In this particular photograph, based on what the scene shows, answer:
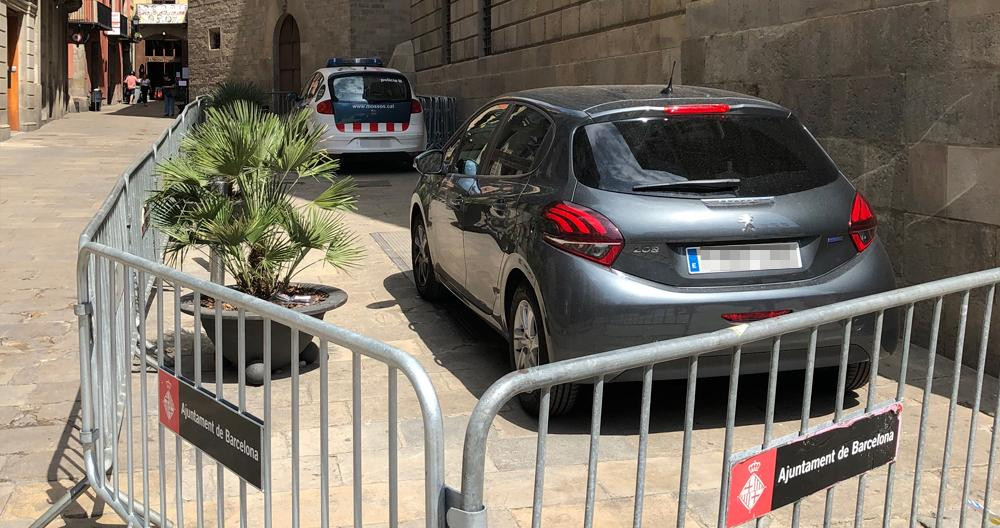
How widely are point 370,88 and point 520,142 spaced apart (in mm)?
11163

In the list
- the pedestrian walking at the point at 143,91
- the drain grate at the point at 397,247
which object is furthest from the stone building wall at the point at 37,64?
the pedestrian walking at the point at 143,91

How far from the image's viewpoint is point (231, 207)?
5762 millimetres

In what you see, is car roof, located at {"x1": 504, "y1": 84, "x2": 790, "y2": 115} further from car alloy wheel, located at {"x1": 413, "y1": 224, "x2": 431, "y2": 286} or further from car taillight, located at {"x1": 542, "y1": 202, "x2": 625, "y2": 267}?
car alloy wheel, located at {"x1": 413, "y1": 224, "x2": 431, "y2": 286}

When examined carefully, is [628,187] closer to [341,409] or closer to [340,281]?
[341,409]

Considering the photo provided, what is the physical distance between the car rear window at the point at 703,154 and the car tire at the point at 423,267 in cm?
239

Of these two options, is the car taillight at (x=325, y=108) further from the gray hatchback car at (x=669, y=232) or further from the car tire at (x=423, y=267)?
the gray hatchback car at (x=669, y=232)

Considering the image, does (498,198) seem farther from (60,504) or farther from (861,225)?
(60,504)

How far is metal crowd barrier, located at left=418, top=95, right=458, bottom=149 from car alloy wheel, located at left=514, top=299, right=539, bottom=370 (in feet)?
50.1

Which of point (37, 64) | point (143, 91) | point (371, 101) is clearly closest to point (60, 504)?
point (371, 101)

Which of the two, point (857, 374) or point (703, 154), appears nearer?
point (703, 154)

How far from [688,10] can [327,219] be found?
503cm

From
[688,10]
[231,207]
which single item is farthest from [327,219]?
[688,10]

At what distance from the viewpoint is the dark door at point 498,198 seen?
535 cm

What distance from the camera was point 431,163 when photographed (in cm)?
702
